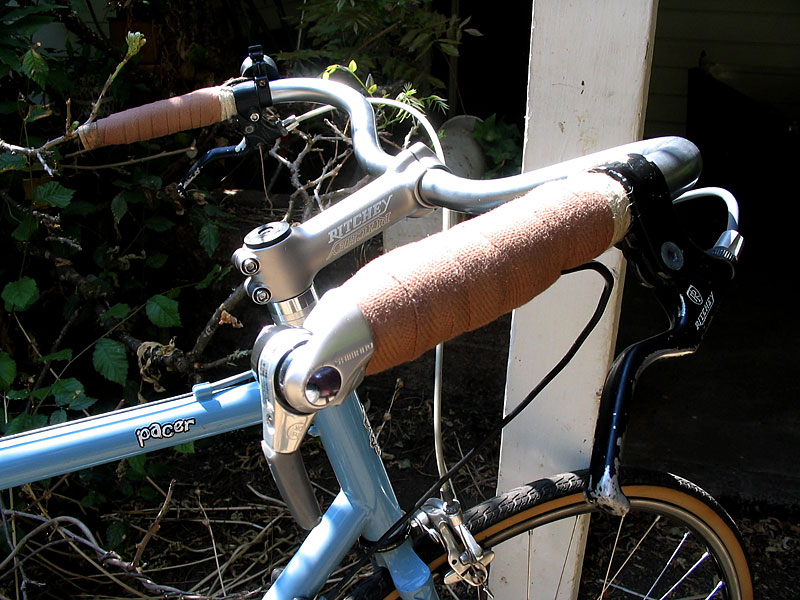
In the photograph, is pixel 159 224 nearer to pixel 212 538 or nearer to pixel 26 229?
pixel 26 229

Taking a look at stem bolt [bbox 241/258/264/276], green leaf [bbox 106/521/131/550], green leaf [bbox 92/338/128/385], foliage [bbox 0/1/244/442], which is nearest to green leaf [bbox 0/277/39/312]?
foliage [bbox 0/1/244/442]

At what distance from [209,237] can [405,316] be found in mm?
1669

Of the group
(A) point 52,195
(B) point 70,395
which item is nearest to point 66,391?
(B) point 70,395

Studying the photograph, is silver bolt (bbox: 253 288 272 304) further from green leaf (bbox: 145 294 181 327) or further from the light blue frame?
green leaf (bbox: 145 294 181 327)

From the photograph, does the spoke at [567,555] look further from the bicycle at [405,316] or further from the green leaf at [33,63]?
the green leaf at [33,63]

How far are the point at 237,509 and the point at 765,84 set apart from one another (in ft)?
13.5

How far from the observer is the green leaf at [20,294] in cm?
189

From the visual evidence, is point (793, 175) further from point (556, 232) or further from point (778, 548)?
point (556, 232)

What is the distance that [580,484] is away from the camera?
115 cm

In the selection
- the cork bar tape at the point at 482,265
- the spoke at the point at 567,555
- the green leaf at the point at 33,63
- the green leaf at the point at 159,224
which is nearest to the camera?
the cork bar tape at the point at 482,265

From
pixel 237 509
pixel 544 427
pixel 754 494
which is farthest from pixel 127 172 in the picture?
pixel 754 494

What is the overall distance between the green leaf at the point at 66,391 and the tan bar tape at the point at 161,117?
99 centimetres

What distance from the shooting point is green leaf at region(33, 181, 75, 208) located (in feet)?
6.02

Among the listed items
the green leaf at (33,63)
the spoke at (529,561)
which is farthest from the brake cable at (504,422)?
the green leaf at (33,63)
